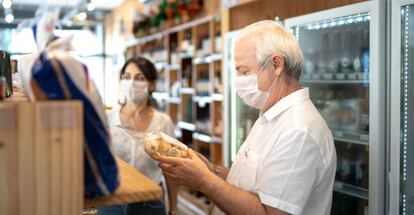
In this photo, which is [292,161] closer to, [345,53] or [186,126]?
[345,53]

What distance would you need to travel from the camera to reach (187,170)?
157cm

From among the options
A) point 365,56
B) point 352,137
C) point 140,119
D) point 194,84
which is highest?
point 365,56

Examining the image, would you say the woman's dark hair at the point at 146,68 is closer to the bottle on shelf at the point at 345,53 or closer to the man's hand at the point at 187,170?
the bottle on shelf at the point at 345,53

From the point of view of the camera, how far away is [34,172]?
83 cm

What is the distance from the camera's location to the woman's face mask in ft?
10.3

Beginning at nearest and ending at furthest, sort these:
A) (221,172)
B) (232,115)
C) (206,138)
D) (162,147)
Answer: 1. (162,147)
2. (221,172)
3. (232,115)
4. (206,138)

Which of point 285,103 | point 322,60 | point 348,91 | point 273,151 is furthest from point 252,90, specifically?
point 322,60

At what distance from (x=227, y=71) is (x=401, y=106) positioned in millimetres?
1897

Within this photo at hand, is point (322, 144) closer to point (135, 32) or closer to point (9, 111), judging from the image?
point (9, 111)

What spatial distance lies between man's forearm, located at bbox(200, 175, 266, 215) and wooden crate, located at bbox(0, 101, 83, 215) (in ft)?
2.72

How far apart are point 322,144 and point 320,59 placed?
5.51 feet

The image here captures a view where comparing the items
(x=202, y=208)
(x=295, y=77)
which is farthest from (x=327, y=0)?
(x=202, y=208)

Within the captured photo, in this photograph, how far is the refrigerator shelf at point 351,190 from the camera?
266 centimetres

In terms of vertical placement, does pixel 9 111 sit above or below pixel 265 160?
above
